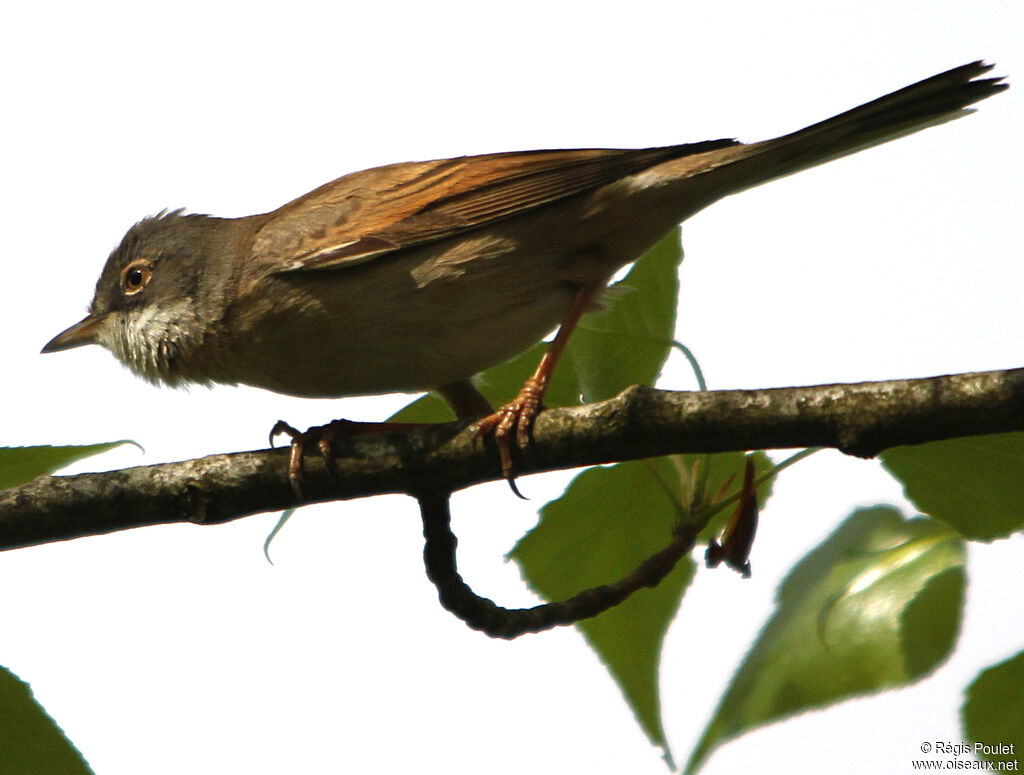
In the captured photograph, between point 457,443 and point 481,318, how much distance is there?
1.09 meters

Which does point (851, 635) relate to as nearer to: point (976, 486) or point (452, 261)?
point (976, 486)

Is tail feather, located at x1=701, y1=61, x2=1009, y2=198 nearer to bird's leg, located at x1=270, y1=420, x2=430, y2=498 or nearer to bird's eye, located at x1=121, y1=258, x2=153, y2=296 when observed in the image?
bird's leg, located at x1=270, y1=420, x2=430, y2=498

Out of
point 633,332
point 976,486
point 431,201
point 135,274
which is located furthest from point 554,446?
point 135,274

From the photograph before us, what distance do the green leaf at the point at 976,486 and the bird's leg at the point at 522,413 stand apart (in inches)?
44.2

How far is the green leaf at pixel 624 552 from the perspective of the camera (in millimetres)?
2959

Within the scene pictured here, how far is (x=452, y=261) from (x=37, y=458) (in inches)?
76.6

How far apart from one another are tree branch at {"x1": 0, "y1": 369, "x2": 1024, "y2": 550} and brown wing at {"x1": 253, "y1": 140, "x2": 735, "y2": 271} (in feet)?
4.23

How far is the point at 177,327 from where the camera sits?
15.2ft

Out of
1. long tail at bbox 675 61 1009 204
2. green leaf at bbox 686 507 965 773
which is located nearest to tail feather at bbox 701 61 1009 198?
long tail at bbox 675 61 1009 204

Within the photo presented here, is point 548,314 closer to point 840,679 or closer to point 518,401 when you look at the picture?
point 518,401

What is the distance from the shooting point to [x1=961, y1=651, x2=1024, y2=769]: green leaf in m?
2.34

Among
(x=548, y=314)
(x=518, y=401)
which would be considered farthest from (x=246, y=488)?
(x=548, y=314)

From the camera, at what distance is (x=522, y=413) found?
338cm

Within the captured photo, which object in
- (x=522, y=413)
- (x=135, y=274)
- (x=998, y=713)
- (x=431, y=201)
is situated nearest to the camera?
(x=998, y=713)
